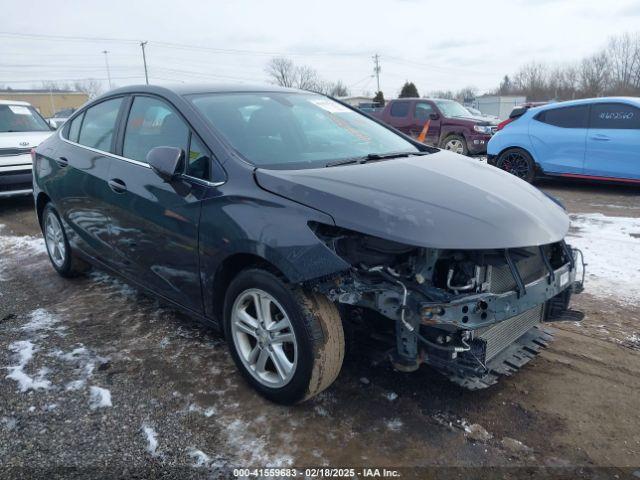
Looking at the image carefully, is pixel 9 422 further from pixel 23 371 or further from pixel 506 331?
pixel 506 331

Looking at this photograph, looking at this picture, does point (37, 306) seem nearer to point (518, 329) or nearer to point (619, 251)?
point (518, 329)

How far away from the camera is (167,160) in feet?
9.50

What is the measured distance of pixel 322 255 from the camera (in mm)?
2389

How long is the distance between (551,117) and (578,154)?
85 cm

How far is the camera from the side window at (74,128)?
4520 millimetres

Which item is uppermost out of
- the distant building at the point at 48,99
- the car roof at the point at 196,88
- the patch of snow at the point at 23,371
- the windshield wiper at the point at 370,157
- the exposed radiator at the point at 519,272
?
the distant building at the point at 48,99

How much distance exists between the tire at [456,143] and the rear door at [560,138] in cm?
393

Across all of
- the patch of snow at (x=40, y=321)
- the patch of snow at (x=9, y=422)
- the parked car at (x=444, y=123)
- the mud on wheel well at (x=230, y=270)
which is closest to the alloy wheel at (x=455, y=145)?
the parked car at (x=444, y=123)

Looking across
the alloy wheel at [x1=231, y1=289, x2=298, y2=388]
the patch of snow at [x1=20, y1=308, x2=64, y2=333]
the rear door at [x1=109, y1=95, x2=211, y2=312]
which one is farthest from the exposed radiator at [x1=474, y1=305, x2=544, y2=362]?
the patch of snow at [x1=20, y1=308, x2=64, y2=333]

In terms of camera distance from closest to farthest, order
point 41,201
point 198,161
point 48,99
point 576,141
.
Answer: point 198,161 → point 41,201 → point 576,141 → point 48,99

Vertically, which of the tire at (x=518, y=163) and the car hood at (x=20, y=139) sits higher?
the car hood at (x=20, y=139)

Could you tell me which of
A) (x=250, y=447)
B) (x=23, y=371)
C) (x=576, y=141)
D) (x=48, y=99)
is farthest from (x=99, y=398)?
(x=48, y=99)

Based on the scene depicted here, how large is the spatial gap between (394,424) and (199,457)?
0.97 metres

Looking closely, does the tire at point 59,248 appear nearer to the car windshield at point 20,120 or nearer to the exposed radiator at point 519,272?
the exposed radiator at point 519,272
